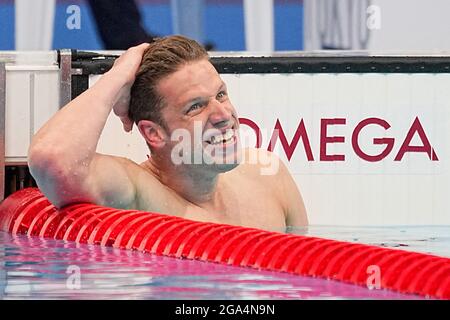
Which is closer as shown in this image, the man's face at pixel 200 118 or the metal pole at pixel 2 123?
the man's face at pixel 200 118

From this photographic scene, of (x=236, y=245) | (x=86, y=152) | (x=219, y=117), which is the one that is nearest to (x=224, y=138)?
(x=219, y=117)

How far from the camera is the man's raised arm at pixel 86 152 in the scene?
3.93 meters

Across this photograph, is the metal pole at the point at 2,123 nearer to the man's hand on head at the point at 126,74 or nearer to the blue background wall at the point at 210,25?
the blue background wall at the point at 210,25

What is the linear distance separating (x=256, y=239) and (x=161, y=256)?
321mm

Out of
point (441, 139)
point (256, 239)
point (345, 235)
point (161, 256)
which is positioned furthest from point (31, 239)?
point (441, 139)

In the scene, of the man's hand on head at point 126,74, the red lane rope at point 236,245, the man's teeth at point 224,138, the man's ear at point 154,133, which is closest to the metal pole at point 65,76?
the red lane rope at point 236,245

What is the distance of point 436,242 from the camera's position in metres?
4.74

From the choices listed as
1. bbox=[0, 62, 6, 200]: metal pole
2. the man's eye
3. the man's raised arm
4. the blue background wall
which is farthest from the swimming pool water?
the blue background wall

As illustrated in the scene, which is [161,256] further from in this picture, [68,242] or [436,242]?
[436,242]

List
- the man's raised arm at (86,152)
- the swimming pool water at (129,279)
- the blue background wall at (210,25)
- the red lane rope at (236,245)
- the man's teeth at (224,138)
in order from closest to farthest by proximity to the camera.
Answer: the swimming pool water at (129,279) < the red lane rope at (236,245) < the man's raised arm at (86,152) < the man's teeth at (224,138) < the blue background wall at (210,25)

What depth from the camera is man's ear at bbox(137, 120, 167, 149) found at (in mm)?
4223

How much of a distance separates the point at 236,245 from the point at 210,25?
246 centimetres

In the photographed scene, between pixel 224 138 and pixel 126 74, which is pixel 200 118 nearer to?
pixel 224 138

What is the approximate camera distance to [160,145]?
425 centimetres
